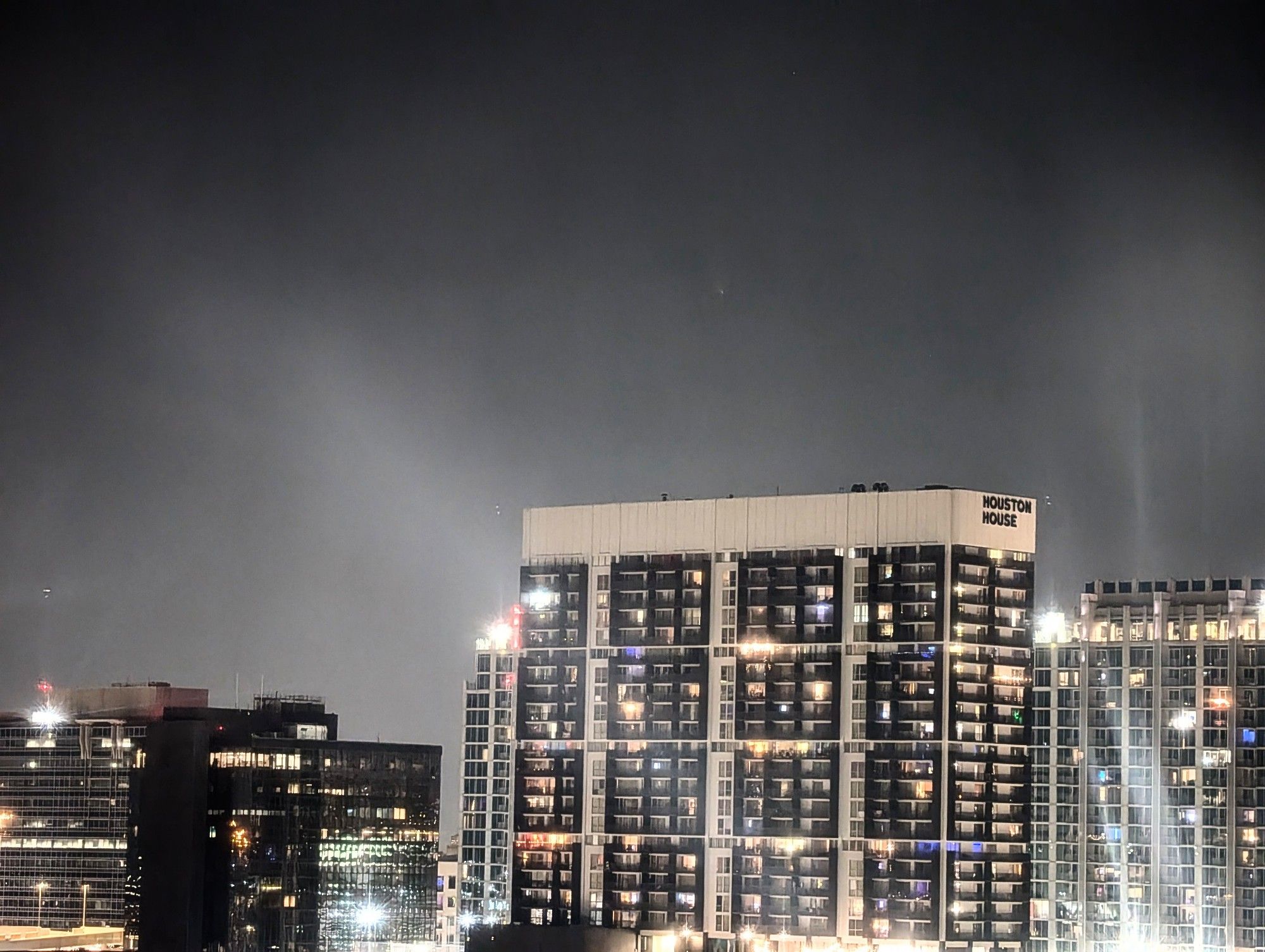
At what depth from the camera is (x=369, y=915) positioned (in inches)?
5915

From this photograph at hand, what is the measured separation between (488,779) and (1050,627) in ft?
130

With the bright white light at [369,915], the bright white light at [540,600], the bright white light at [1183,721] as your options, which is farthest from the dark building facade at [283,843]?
the bright white light at [1183,721]

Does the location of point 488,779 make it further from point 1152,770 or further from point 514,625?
point 1152,770

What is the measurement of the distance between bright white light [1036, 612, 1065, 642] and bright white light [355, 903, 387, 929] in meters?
43.8

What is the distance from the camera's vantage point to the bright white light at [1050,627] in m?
149

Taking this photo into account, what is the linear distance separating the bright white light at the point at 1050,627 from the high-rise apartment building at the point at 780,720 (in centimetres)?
3365

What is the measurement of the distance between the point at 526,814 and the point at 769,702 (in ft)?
47.0

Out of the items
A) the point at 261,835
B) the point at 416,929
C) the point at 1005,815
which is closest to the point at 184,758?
the point at 261,835

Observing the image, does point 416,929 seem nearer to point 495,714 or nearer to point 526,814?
point 495,714

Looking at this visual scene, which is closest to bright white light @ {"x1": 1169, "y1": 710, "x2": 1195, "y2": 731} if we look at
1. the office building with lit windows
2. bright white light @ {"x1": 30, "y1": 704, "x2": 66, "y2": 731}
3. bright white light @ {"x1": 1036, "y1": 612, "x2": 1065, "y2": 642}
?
the office building with lit windows

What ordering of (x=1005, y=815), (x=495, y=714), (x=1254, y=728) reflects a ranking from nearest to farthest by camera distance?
1. (x=1005, y=815)
2. (x=1254, y=728)
3. (x=495, y=714)

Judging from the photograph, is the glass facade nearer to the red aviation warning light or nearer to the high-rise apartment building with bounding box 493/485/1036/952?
the red aviation warning light

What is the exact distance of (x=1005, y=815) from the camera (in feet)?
372

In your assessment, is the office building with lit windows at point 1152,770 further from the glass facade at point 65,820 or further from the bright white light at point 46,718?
the bright white light at point 46,718
